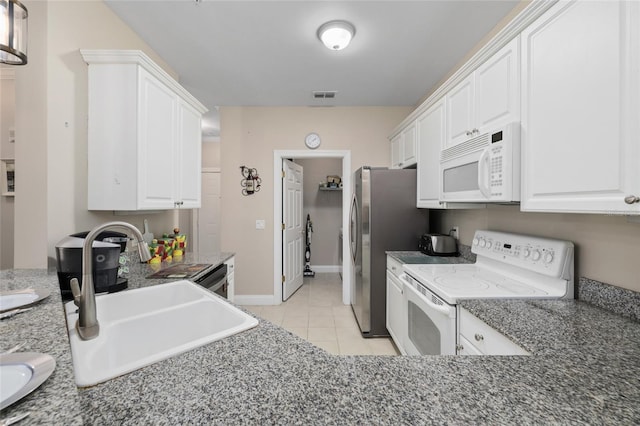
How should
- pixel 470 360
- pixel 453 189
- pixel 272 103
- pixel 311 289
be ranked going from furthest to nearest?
pixel 311 289
pixel 272 103
pixel 453 189
pixel 470 360

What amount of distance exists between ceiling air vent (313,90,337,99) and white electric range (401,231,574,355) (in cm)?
228

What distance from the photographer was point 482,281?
1650mm

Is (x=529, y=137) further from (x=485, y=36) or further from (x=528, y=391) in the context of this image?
(x=485, y=36)

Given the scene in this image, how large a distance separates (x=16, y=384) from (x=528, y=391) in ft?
3.48

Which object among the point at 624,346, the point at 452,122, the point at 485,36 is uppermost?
the point at 485,36

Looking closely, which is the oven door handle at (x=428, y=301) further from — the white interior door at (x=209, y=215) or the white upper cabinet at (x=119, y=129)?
the white interior door at (x=209, y=215)

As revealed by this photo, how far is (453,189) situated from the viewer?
197 centimetres

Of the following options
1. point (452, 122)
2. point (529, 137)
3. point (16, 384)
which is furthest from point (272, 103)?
point (16, 384)

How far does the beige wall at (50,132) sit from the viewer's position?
150 centimetres

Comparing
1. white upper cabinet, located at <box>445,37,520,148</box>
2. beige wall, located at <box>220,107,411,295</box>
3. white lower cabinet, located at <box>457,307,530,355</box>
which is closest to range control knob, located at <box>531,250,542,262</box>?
white lower cabinet, located at <box>457,307,530,355</box>

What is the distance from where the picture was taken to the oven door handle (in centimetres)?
139

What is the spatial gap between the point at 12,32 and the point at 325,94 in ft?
8.84

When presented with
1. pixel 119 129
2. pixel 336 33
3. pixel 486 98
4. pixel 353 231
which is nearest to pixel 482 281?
pixel 486 98

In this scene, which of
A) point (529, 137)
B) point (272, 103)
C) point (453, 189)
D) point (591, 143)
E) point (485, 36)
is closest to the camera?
point (591, 143)
